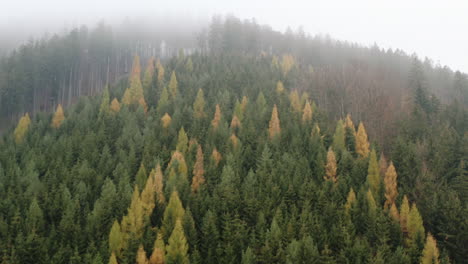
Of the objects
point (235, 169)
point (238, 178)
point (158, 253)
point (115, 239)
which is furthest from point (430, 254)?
point (115, 239)

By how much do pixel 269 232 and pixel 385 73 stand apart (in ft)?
225

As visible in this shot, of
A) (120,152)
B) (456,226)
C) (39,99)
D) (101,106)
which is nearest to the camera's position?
(456,226)

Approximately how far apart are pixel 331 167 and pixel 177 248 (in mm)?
25937

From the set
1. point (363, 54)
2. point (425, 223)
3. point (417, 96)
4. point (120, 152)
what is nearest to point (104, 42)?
point (120, 152)

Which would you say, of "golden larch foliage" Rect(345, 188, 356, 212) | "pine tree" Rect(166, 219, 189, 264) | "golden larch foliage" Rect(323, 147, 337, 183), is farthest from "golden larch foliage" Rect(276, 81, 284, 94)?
"pine tree" Rect(166, 219, 189, 264)

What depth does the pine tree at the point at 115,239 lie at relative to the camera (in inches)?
1654

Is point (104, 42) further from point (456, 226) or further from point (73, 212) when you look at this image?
point (456, 226)

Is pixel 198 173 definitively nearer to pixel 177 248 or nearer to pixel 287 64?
pixel 177 248

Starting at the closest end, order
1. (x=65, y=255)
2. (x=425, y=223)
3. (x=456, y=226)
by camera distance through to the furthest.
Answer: (x=65, y=255)
(x=456, y=226)
(x=425, y=223)

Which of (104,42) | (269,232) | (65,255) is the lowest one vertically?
(65,255)

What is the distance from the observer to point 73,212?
147 ft

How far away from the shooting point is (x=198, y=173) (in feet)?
180

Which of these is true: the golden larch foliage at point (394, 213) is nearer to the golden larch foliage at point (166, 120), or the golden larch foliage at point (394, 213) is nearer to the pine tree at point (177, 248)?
the pine tree at point (177, 248)

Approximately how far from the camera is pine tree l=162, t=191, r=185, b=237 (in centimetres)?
4472
